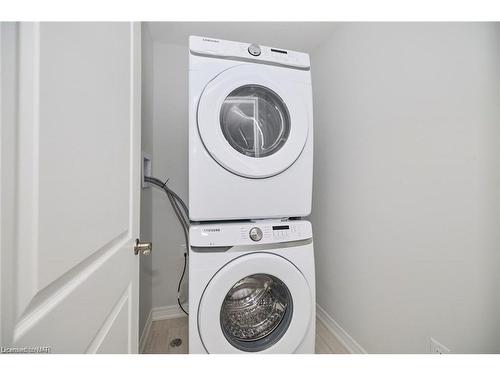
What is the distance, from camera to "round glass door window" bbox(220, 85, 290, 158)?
3.46 feet

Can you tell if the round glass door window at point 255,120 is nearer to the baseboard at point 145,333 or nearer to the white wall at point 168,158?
the white wall at point 168,158

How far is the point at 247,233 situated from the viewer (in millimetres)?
976

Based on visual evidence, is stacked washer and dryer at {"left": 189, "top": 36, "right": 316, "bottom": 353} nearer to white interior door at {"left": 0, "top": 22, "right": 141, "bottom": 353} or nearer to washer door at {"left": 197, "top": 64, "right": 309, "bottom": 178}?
washer door at {"left": 197, "top": 64, "right": 309, "bottom": 178}

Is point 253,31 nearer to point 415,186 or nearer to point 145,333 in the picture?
point 415,186

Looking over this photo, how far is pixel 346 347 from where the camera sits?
1344 mm

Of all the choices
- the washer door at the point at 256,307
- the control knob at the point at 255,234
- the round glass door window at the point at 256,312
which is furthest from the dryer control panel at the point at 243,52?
the round glass door window at the point at 256,312

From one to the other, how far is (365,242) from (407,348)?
1.70ft

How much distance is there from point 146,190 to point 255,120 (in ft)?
3.08

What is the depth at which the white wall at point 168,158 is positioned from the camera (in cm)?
166

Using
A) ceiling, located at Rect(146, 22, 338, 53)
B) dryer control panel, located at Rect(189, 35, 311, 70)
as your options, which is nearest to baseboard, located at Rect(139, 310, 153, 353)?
dryer control panel, located at Rect(189, 35, 311, 70)

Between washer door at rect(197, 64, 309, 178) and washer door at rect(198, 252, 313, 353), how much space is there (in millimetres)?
458

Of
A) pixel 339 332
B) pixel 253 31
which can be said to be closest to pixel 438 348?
pixel 339 332

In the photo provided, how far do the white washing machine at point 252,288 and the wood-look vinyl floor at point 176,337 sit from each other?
18.3 inches
